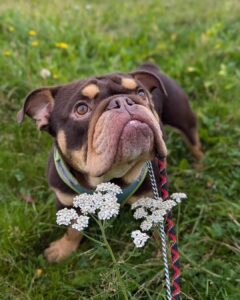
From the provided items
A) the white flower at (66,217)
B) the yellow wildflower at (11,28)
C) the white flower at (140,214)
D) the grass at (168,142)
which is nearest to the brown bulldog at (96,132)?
the grass at (168,142)

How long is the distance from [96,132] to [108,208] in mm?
631

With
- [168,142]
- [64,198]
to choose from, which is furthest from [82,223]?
[168,142]

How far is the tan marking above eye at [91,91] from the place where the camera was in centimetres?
238

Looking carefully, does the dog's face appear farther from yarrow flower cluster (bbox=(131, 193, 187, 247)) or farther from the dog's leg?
the dog's leg

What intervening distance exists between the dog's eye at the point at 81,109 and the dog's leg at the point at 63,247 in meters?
0.78

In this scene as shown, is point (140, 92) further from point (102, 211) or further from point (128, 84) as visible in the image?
point (102, 211)

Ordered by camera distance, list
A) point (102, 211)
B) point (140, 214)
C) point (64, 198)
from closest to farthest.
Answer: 1. point (102, 211)
2. point (140, 214)
3. point (64, 198)

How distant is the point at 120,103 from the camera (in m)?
2.15

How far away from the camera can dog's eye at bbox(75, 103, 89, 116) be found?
93.4 inches

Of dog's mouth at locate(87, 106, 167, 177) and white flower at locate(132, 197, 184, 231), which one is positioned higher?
dog's mouth at locate(87, 106, 167, 177)

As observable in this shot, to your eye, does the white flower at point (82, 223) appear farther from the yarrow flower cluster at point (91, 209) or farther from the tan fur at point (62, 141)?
the tan fur at point (62, 141)

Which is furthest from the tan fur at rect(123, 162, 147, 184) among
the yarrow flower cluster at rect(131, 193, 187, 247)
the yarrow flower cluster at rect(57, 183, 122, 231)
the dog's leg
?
the yarrow flower cluster at rect(57, 183, 122, 231)

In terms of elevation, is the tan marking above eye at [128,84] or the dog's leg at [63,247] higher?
the tan marking above eye at [128,84]

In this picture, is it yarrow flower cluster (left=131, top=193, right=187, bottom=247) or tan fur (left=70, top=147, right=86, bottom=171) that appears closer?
yarrow flower cluster (left=131, top=193, right=187, bottom=247)
